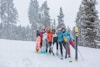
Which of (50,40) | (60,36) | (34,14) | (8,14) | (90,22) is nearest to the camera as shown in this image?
(60,36)

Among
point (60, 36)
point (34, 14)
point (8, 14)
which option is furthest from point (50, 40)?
point (34, 14)

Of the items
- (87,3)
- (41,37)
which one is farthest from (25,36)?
(41,37)

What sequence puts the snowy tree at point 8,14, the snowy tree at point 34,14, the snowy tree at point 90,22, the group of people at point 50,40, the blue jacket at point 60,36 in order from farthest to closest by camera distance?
1. the snowy tree at point 34,14
2. the snowy tree at point 8,14
3. the snowy tree at point 90,22
4. the group of people at point 50,40
5. the blue jacket at point 60,36

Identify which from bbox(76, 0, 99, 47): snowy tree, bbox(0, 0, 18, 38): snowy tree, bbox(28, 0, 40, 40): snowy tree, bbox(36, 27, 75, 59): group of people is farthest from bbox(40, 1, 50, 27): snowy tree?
bbox(36, 27, 75, 59): group of people

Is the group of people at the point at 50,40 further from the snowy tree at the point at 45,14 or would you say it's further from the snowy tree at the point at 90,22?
the snowy tree at the point at 45,14

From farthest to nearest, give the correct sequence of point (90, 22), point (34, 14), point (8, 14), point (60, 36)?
point (34, 14) < point (8, 14) < point (90, 22) < point (60, 36)

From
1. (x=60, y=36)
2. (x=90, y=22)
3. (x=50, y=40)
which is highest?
(x=90, y=22)

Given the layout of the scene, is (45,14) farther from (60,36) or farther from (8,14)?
(60,36)

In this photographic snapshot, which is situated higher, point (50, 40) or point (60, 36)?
point (60, 36)

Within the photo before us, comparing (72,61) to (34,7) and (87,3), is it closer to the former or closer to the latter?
(87,3)

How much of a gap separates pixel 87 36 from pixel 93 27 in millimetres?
1496

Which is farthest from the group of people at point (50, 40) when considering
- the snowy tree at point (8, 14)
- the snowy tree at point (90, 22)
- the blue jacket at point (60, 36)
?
the snowy tree at point (8, 14)

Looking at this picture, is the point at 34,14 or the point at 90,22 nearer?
the point at 90,22

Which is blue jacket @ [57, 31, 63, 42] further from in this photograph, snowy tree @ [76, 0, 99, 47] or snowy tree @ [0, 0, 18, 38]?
snowy tree @ [0, 0, 18, 38]
